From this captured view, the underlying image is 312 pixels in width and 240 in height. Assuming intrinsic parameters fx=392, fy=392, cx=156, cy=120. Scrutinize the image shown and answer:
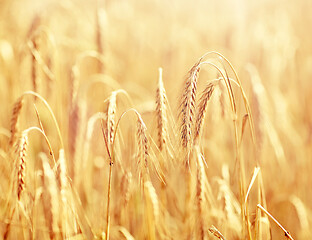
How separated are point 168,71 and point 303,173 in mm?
1013

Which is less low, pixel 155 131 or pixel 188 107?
pixel 155 131

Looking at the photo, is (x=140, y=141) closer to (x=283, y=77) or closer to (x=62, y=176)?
(x=62, y=176)

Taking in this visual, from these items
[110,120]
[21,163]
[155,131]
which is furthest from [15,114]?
[155,131]

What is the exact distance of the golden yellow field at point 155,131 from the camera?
104cm

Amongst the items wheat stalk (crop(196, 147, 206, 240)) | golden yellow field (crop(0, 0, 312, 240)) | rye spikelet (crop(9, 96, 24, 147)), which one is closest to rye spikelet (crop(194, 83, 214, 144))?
golden yellow field (crop(0, 0, 312, 240))

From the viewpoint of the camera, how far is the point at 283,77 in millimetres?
2959

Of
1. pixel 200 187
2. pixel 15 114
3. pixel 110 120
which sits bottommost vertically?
pixel 200 187

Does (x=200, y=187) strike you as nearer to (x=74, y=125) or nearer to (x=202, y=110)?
(x=202, y=110)

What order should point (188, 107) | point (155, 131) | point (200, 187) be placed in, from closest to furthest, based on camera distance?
point (188, 107)
point (200, 187)
point (155, 131)

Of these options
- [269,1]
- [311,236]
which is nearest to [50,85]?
[311,236]

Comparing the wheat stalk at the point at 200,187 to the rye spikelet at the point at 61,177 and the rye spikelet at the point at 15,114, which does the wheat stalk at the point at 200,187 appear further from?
the rye spikelet at the point at 15,114

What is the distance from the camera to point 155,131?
147 cm

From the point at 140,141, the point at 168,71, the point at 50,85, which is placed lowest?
the point at 140,141

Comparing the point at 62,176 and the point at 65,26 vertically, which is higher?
the point at 65,26
